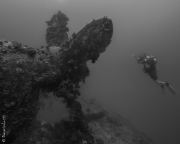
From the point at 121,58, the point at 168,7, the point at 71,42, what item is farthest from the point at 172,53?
the point at 71,42

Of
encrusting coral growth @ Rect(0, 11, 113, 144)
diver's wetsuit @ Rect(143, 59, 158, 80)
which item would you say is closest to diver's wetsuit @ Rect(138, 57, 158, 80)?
diver's wetsuit @ Rect(143, 59, 158, 80)

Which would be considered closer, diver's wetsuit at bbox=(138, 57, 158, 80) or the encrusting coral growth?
the encrusting coral growth

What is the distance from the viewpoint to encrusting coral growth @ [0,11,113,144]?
164 inches

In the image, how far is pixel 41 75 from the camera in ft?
17.4

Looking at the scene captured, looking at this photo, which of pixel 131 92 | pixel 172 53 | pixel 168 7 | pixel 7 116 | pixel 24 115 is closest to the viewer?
pixel 7 116

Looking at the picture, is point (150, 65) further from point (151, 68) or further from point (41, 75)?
point (41, 75)

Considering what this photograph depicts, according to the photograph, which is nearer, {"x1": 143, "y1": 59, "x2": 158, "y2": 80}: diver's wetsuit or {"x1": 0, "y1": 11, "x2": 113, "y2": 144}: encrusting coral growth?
{"x1": 0, "y1": 11, "x2": 113, "y2": 144}: encrusting coral growth

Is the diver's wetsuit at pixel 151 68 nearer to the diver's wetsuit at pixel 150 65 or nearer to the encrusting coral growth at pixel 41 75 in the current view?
the diver's wetsuit at pixel 150 65

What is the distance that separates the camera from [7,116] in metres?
3.98

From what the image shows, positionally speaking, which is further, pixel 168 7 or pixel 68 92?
pixel 168 7

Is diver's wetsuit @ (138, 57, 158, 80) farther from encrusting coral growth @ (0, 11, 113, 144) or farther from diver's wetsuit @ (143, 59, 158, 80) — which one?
encrusting coral growth @ (0, 11, 113, 144)

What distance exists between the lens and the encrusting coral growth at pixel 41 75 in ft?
13.6

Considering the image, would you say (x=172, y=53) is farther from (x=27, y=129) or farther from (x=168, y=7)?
(x=27, y=129)

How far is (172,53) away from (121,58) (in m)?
53.5
